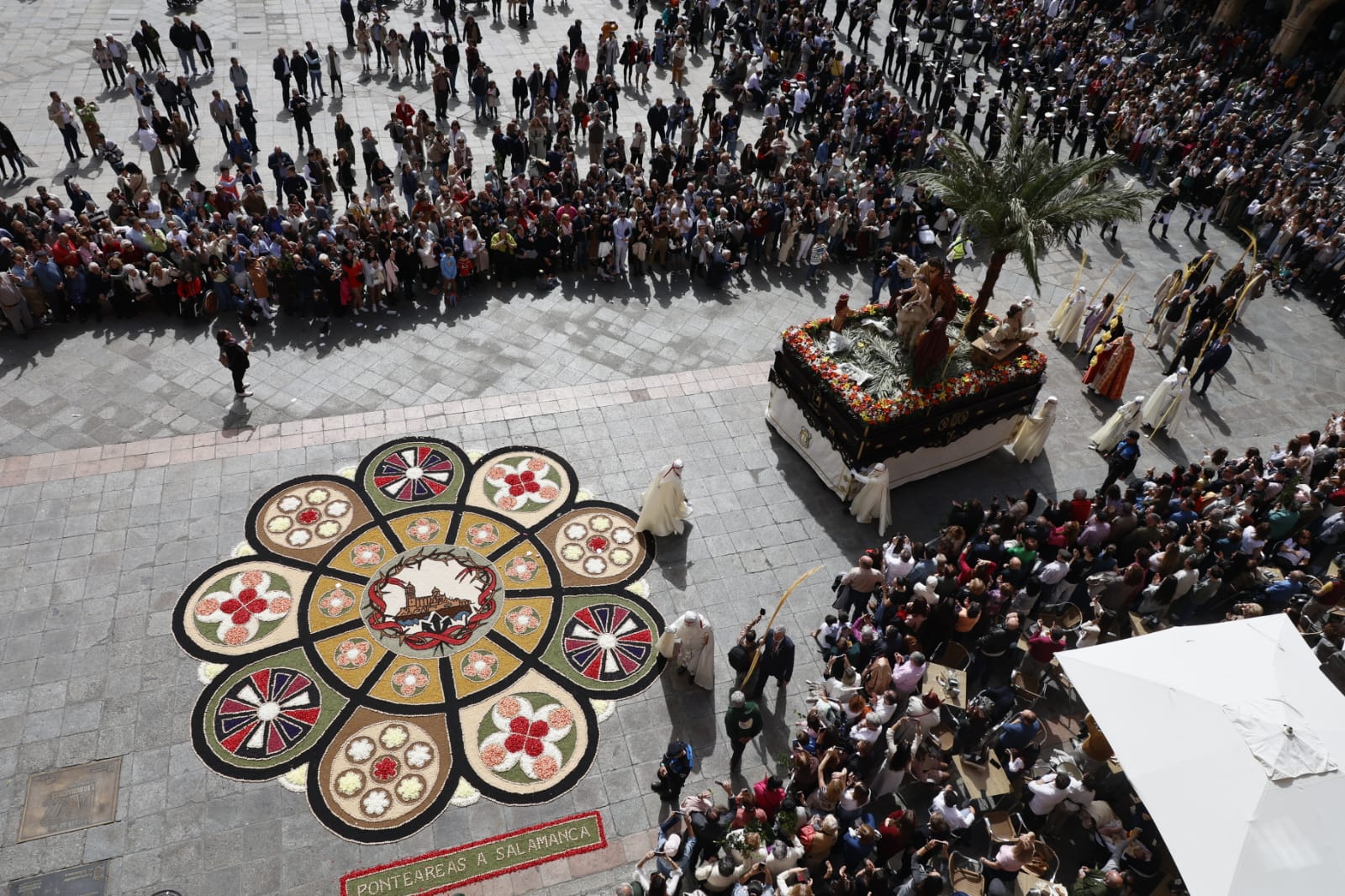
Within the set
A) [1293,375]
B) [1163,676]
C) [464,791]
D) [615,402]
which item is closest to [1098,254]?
[1293,375]

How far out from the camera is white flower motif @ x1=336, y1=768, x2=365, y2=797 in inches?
437

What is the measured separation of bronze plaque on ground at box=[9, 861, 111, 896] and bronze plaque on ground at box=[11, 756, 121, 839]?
491 mm

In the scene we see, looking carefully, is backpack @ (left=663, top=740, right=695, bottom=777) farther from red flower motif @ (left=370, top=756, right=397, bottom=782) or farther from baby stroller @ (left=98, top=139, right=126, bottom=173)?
baby stroller @ (left=98, top=139, right=126, bottom=173)

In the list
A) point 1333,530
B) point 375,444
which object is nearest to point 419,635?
point 375,444

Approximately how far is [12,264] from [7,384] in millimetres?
2726

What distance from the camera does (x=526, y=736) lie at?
468 inches

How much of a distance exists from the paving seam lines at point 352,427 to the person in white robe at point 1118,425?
22.0 feet

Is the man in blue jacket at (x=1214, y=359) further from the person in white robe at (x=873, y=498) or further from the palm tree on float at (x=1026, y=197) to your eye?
the person in white robe at (x=873, y=498)

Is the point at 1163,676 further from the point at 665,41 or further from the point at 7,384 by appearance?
the point at 665,41

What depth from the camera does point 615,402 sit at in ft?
56.4

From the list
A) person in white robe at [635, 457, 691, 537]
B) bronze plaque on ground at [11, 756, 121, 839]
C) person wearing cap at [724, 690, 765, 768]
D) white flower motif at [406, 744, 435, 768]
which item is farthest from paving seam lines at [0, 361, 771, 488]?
person wearing cap at [724, 690, 765, 768]

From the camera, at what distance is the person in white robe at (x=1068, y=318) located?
1984cm

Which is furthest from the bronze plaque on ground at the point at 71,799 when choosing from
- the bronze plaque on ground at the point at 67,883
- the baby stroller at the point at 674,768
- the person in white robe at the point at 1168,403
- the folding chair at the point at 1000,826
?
the person in white robe at the point at 1168,403

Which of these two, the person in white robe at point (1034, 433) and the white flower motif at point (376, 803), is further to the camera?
the person in white robe at point (1034, 433)
